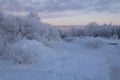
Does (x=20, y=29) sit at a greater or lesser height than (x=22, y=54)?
greater

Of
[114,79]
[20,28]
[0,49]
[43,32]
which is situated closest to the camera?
[114,79]

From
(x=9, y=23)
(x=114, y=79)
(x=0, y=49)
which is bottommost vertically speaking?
(x=114, y=79)

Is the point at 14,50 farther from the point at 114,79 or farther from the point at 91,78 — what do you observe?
the point at 114,79

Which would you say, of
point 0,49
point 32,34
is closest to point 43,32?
point 32,34

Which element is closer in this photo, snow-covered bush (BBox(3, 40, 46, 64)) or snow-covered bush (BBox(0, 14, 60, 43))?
snow-covered bush (BBox(3, 40, 46, 64))

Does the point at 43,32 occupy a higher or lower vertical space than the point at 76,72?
higher

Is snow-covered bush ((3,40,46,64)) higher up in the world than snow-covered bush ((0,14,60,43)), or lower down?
lower down

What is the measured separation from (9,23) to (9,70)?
10380 millimetres

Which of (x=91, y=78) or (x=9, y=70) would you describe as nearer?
(x=91, y=78)

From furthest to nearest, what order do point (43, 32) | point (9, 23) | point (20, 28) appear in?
point (43, 32) → point (20, 28) → point (9, 23)

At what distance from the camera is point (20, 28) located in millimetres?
23562

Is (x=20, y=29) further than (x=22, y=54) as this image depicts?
Yes

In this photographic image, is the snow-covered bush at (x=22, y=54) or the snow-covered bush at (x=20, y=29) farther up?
the snow-covered bush at (x=20, y=29)

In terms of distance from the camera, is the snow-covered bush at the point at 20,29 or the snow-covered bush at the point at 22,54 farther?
the snow-covered bush at the point at 20,29
